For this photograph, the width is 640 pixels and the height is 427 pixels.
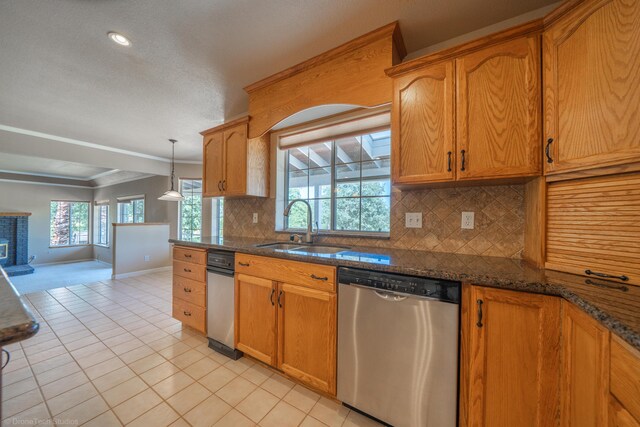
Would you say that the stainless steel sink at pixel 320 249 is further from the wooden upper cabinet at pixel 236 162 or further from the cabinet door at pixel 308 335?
the wooden upper cabinet at pixel 236 162

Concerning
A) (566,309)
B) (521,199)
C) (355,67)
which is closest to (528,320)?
(566,309)

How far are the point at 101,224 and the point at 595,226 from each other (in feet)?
35.6

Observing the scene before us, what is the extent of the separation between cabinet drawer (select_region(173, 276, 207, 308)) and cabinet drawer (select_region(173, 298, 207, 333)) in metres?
0.05

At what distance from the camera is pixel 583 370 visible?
2.99ft

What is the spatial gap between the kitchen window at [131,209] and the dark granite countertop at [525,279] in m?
6.58

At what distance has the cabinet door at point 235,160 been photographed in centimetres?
261

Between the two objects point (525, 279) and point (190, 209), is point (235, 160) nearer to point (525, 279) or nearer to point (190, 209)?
point (525, 279)

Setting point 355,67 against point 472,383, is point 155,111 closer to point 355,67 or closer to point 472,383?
point 355,67

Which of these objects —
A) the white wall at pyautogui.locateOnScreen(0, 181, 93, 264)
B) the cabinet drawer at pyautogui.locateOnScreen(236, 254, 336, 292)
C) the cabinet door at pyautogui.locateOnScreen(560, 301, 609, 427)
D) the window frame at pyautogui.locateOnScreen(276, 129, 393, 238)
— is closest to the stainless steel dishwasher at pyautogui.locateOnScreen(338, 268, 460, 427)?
the cabinet drawer at pyautogui.locateOnScreen(236, 254, 336, 292)

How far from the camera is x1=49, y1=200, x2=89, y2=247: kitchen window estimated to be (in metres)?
7.48

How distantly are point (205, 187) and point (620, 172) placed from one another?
3328 mm

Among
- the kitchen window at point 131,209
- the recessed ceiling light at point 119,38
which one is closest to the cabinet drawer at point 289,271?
the recessed ceiling light at point 119,38

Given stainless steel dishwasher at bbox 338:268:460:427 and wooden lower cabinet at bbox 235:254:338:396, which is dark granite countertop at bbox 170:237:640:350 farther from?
wooden lower cabinet at bbox 235:254:338:396

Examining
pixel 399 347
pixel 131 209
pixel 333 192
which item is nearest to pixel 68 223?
pixel 131 209
